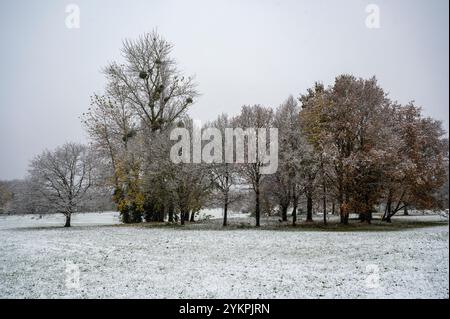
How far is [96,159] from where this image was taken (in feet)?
137

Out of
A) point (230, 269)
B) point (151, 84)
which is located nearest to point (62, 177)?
point (151, 84)

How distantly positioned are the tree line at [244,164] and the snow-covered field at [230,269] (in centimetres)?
1184

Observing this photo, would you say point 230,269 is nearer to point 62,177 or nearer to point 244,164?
point 244,164

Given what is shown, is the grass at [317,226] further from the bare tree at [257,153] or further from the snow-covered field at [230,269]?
the snow-covered field at [230,269]

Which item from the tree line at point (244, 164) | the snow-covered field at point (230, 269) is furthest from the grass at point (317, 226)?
the snow-covered field at point (230, 269)

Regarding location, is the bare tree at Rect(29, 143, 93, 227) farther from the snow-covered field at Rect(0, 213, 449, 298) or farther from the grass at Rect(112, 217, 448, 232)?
the snow-covered field at Rect(0, 213, 449, 298)

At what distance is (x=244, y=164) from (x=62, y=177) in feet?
65.0

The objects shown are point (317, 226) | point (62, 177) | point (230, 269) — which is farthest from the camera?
point (62, 177)

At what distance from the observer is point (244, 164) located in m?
37.6

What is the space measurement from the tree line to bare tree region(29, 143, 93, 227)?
0.35 ft

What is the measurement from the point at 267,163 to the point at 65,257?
22.6 metres
